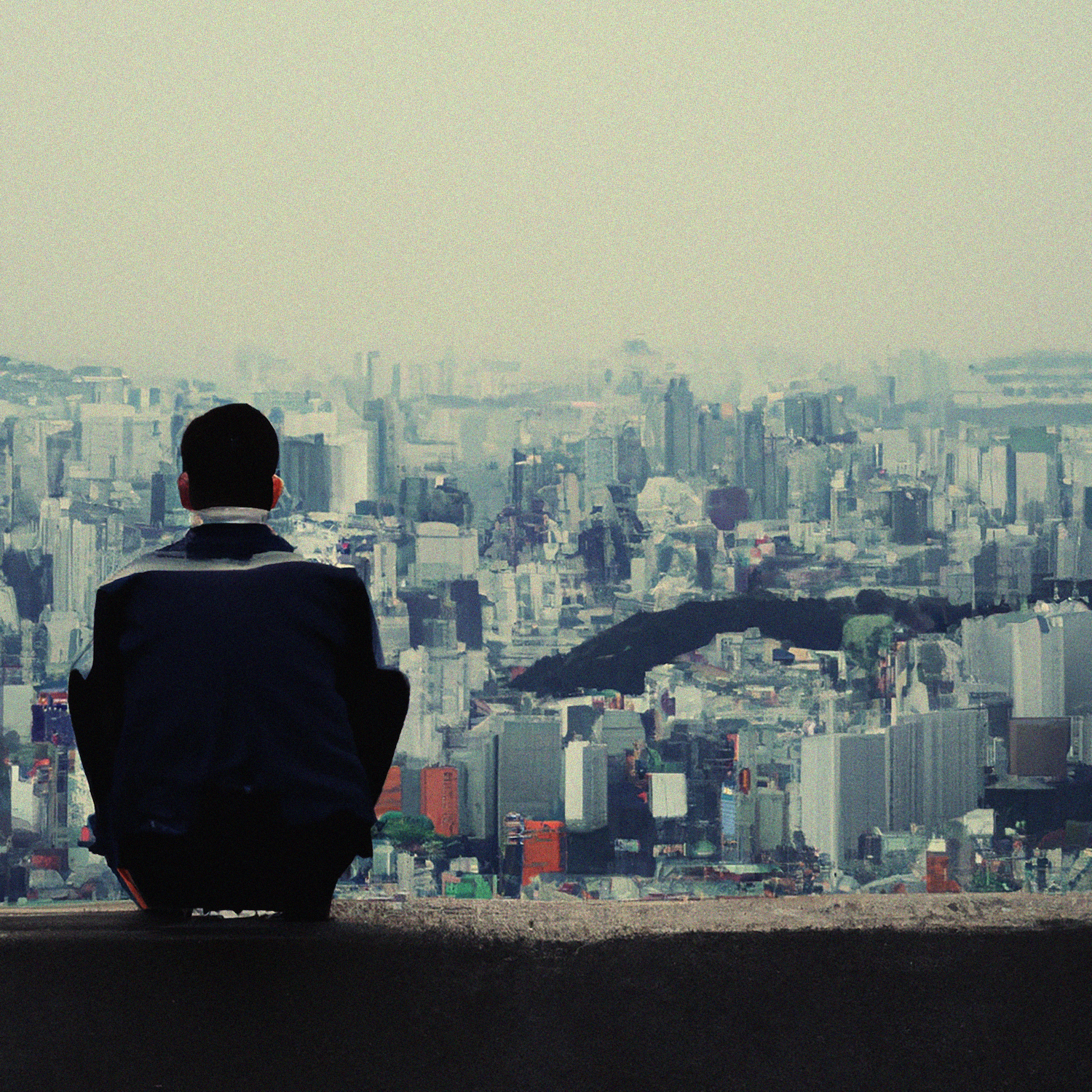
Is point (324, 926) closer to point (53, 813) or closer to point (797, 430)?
point (53, 813)

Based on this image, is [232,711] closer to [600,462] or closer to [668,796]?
[600,462]

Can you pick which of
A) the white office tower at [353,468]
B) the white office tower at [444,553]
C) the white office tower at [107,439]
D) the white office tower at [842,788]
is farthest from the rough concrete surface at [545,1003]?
the white office tower at [842,788]

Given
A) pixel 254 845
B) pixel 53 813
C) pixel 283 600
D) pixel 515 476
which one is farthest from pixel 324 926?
pixel 515 476

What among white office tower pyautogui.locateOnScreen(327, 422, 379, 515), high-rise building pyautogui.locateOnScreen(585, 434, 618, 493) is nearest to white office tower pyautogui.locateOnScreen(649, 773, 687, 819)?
high-rise building pyautogui.locateOnScreen(585, 434, 618, 493)

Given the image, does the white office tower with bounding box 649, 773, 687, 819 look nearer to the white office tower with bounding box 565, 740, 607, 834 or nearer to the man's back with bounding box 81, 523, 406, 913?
the white office tower with bounding box 565, 740, 607, 834

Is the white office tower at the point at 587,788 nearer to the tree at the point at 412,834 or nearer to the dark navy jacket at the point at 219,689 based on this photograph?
the tree at the point at 412,834

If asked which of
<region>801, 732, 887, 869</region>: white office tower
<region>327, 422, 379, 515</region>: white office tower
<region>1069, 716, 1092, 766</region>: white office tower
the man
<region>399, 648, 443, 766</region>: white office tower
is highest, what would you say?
<region>327, 422, 379, 515</region>: white office tower

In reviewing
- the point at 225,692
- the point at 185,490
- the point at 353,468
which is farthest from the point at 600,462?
the point at 225,692
